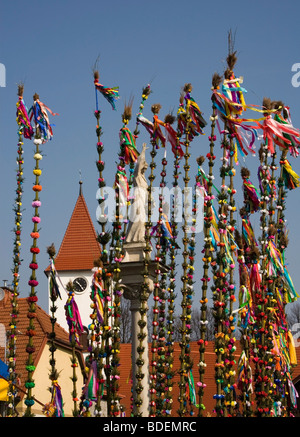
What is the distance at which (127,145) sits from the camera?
12633 mm

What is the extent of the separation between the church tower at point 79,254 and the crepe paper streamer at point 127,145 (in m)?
34.5

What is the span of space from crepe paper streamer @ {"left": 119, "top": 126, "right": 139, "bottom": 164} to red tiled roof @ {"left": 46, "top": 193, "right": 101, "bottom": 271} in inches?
1372

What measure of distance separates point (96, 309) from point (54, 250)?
1.06 metres

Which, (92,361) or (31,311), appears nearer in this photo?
(31,311)

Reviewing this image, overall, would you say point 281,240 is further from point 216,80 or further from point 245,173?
point 216,80

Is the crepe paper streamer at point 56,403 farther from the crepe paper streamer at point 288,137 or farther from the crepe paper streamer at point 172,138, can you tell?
the crepe paper streamer at point 288,137

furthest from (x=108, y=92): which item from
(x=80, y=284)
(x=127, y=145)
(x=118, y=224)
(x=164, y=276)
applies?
(x=80, y=284)

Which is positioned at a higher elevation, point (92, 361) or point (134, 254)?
point (134, 254)
